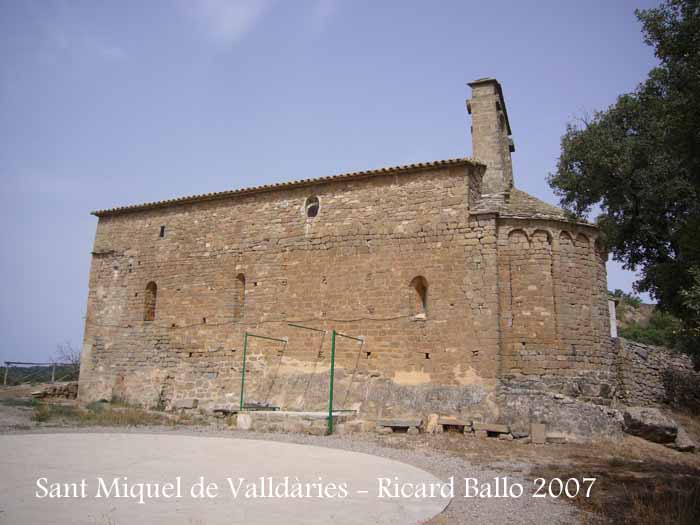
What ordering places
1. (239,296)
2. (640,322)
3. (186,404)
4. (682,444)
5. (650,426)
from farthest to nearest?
(640,322)
(239,296)
(186,404)
(650,426)
(682,444)

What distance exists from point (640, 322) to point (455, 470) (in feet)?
116

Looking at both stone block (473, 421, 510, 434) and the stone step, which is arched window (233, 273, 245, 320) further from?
stone block (473, 421, 510, 434)

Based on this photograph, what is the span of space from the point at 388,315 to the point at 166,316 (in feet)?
25.7

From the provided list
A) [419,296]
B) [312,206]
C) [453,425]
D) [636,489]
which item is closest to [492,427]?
[453,425]

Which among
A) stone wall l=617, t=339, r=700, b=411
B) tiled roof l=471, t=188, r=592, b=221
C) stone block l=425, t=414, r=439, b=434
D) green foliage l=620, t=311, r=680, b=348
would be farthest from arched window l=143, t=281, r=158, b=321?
green foliage l=620, t=311, r=680, b=348

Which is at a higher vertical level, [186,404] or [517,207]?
[517,207]

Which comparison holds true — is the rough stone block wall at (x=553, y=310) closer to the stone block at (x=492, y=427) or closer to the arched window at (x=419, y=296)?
the stone block at (x=492, y=427)

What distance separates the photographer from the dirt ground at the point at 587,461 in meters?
5.89

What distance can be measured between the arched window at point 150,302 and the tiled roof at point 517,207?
1108 centimetres

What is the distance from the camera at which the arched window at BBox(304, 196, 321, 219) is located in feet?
51.4

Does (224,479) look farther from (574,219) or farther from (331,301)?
(574,219)

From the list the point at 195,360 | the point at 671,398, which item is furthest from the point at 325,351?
the point at 671,398

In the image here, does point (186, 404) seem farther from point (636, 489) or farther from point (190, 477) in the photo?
point (636, 489)

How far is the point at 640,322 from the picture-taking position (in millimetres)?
38094
